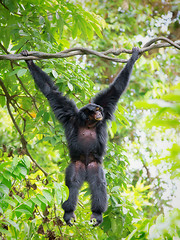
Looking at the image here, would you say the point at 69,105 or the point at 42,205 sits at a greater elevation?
the point at 69,105

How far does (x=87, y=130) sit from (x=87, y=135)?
0.11m

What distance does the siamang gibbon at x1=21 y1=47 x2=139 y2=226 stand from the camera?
14.4 feet

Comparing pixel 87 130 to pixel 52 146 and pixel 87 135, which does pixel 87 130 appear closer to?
pixel 87 135

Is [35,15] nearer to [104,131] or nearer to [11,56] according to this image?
[11,56]

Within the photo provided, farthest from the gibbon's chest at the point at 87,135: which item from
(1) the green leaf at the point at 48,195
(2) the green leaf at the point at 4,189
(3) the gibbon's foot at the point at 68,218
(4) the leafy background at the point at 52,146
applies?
(2) the green leaf at the point at 4,189

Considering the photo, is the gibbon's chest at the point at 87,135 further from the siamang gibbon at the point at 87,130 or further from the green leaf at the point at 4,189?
the green leaf at the point at 4,189

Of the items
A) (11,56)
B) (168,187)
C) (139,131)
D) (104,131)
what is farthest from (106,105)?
(168,187)

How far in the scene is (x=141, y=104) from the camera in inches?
41.0

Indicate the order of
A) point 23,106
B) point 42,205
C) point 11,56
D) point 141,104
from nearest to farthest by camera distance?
point 141,104
point 42,205
point 11,56
point 23,106

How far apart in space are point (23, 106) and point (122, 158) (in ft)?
7.38

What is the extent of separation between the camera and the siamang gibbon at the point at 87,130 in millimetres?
4398

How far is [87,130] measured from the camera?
16.0ft

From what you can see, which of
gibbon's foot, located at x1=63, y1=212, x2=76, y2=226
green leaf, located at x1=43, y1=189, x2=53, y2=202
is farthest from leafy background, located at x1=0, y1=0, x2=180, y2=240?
gibbon's foot, located at x1=63, y1=212, x2=76, y2=226

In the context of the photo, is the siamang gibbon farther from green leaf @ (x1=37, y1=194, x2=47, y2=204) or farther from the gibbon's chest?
green leaf @ (x1=37, y1=194, x2=47, y2=204)
